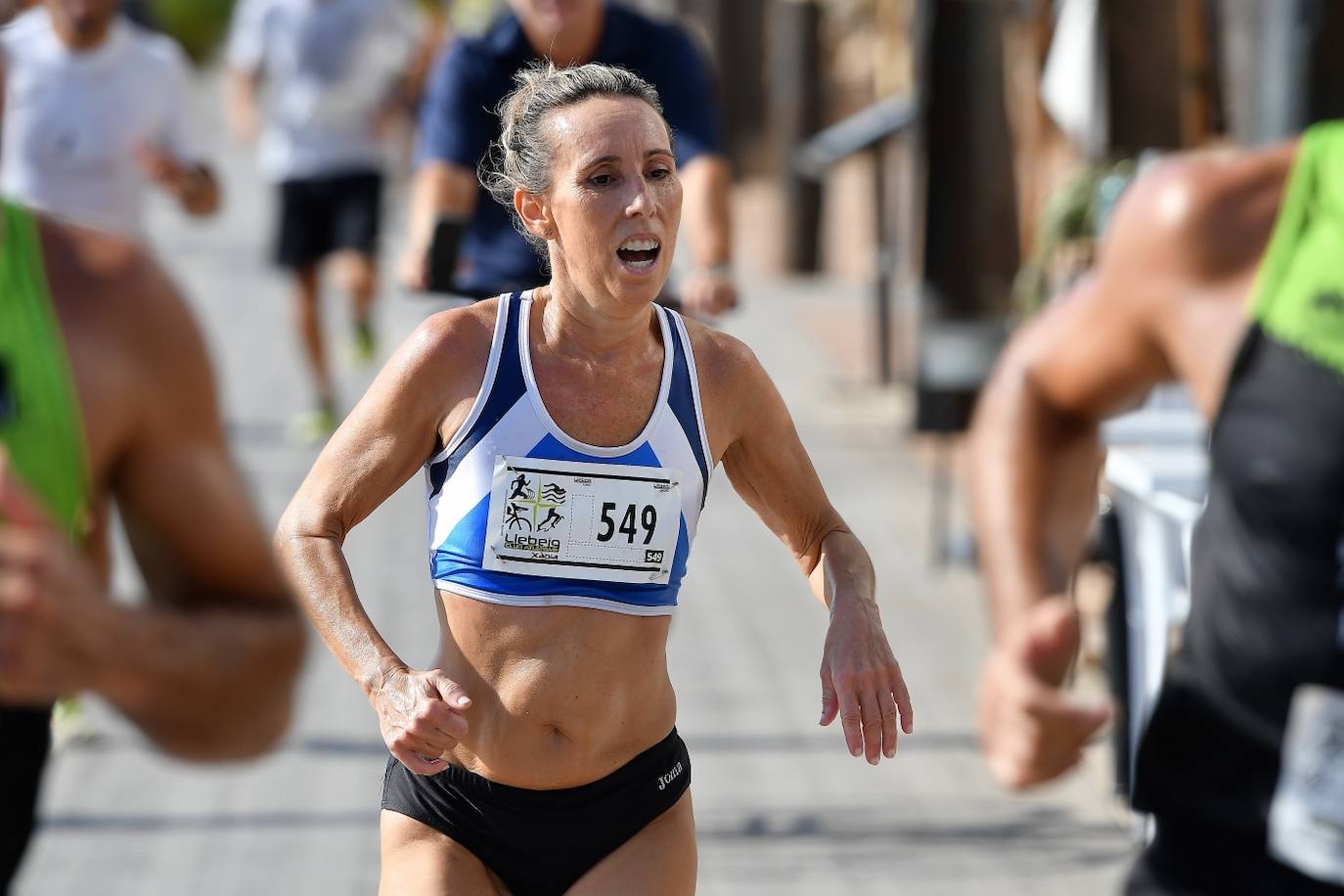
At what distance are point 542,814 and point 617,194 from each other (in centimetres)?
84

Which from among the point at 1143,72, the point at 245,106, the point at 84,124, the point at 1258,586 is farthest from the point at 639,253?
the point at 245,106

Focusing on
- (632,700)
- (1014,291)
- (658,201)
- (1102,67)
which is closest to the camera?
(658,201)

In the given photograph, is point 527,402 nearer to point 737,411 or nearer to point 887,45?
point 737,411

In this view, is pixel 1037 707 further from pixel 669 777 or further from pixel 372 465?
pixel 372 465

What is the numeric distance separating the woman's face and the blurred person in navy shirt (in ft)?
5.16

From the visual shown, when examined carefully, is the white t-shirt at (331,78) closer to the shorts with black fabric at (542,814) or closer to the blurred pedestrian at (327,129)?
the blurred pedestrian at (327,129)

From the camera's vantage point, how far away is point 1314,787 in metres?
2.37

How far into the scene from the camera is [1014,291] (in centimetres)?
854

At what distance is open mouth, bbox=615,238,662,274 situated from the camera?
2.44 meters

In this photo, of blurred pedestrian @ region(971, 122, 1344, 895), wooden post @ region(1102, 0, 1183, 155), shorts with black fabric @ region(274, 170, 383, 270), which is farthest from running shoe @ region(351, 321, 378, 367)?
blurred pedestrian @ region(971, 122, 1344, 895)

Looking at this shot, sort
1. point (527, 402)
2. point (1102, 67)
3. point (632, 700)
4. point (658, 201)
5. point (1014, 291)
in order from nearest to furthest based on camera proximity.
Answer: point (658, 201)
point (527, 402)
point (632, 700)
point (1102, 67)
point (1014, 291)

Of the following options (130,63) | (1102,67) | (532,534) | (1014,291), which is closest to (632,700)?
(532,534)

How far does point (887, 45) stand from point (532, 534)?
14.9 metres

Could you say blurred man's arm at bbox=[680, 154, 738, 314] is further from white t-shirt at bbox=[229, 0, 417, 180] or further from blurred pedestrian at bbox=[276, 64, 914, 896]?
white t-shirt at bbox=[229, 0, 417, 180]
